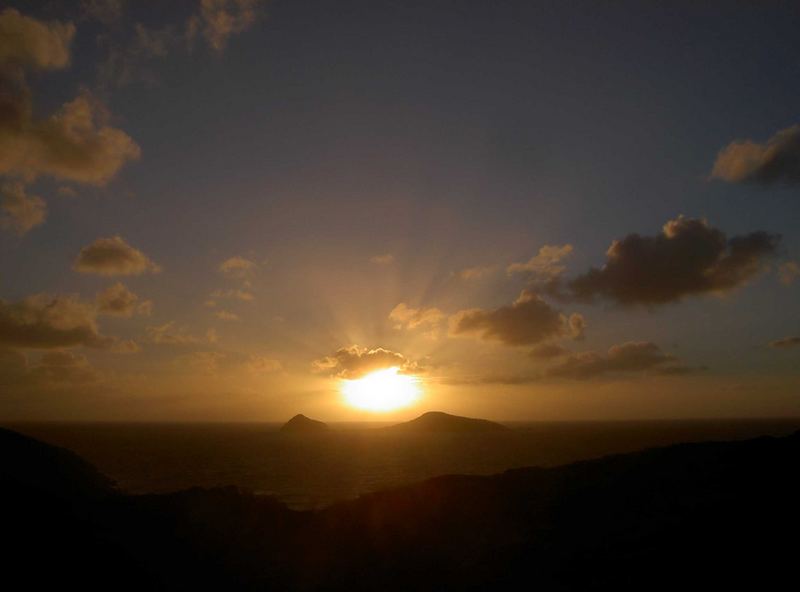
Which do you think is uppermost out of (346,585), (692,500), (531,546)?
(692,500)

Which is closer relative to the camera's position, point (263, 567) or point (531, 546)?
point (531, 546)

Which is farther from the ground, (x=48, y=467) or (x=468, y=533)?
(x=48, y=467)

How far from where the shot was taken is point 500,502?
115 feet

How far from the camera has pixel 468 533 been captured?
31750 mm

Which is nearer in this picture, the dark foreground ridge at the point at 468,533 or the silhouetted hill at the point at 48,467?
the dark foreground ridge at the point at 468,533

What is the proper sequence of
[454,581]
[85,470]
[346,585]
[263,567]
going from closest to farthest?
[454,581] → [346,585] → [263,567] → [85,470]

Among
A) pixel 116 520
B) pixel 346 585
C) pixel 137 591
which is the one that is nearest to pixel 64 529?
pixel 137 591

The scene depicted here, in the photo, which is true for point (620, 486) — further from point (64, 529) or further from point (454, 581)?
point (64, 529)

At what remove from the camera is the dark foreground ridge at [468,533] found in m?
23.1

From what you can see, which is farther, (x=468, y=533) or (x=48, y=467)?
(x=48, y=467)

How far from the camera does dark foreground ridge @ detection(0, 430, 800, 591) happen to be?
2312 centimetres

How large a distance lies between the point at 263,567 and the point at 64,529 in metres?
10.9

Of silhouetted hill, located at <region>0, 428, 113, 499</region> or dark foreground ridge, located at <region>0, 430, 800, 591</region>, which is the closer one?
dark foreground ridge, located at <region>0, 430, 800, 591</region>

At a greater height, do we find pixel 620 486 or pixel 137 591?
pixel 620 486
